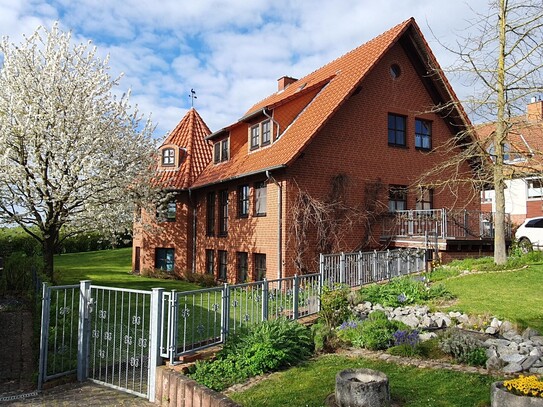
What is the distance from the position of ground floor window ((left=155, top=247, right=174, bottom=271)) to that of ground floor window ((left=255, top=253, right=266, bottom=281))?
735cm

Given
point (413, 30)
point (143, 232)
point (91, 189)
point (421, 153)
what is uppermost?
point (413, 30)

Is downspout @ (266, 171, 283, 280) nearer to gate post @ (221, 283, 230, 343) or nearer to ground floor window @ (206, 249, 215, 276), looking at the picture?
ground floor window @ (206, 249, 215, 276)

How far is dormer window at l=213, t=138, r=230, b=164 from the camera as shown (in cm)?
2067

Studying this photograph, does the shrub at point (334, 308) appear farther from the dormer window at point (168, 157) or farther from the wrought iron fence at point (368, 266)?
the dormer window at point (168, 157)

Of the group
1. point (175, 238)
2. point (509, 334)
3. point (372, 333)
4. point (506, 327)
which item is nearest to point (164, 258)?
point (175, 238)

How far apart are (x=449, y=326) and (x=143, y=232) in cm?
1749

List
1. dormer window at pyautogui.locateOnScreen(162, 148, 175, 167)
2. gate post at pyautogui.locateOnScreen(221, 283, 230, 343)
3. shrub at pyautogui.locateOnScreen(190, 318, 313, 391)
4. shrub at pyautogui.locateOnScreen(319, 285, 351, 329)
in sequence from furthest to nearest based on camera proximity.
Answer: dormer window at pyautogui.locateOnScreen(162, 148, 175, 167), shrub at pyautogui.locateOnScreen(319, 285, 351, 329), gate post at pyautogui.locateOnScreen(221, 283, 230, 343), shrub at pyautogui.locateOnScreen(190, 318, 313, 391)

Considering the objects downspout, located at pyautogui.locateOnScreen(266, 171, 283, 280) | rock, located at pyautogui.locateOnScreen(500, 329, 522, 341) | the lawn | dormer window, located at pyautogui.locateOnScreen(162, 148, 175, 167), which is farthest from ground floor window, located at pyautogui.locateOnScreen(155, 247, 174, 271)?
rock, located at pyautogui.locateOnScreen(500, 329, 522, 341)

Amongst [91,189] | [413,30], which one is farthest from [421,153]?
[91,189]

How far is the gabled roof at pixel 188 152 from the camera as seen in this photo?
22.2m

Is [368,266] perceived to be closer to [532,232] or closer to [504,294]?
[504,294]

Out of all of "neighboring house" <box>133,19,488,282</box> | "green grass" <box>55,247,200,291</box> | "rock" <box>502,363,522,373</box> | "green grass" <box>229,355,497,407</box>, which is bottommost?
"green grass" <box>55,247,200,291</box>

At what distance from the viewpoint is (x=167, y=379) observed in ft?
21.5

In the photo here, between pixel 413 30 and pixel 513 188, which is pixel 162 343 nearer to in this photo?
pixel 413 30
